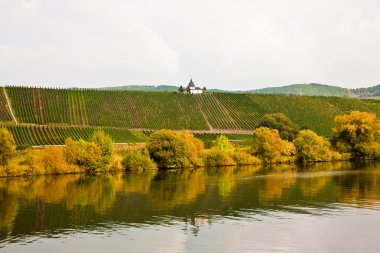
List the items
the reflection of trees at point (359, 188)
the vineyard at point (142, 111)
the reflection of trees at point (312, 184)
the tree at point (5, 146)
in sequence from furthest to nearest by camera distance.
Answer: the vineyard at point (142, 111), the tree at point (5, 146), the reflection of trees at point (312, 184), the reflection of trees at point (359, 188)

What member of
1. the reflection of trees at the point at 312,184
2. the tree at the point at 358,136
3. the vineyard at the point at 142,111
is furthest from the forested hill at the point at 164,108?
the reflection of trees at the point at 312,184

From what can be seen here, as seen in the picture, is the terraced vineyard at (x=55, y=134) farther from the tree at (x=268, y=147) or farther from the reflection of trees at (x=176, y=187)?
the reflection of trees at (x=176, y=187)

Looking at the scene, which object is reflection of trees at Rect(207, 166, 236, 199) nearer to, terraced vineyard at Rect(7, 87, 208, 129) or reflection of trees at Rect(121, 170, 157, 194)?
reflection of trees at Rect(121, 170, 157, 194)

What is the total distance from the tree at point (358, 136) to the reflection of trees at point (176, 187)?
108ft

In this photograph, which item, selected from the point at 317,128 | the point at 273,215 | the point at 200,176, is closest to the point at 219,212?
the point at 273,215

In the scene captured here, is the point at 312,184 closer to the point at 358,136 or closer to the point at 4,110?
the point at 358,136

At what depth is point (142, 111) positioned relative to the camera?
443ft

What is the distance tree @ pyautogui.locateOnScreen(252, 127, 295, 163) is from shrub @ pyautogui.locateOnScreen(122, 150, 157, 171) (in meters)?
19.4

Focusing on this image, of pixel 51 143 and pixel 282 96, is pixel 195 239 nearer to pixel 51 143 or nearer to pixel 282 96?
pixel 51 143

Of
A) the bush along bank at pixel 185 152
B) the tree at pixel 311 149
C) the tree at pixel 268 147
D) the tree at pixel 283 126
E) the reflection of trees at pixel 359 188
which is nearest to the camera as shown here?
the reflection of trees at pixel 359 188

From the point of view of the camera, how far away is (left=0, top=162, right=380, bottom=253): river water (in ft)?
107

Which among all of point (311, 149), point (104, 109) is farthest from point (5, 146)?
point (104, 109)

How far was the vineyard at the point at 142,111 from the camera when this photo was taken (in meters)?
110

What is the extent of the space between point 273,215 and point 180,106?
4059 inches
